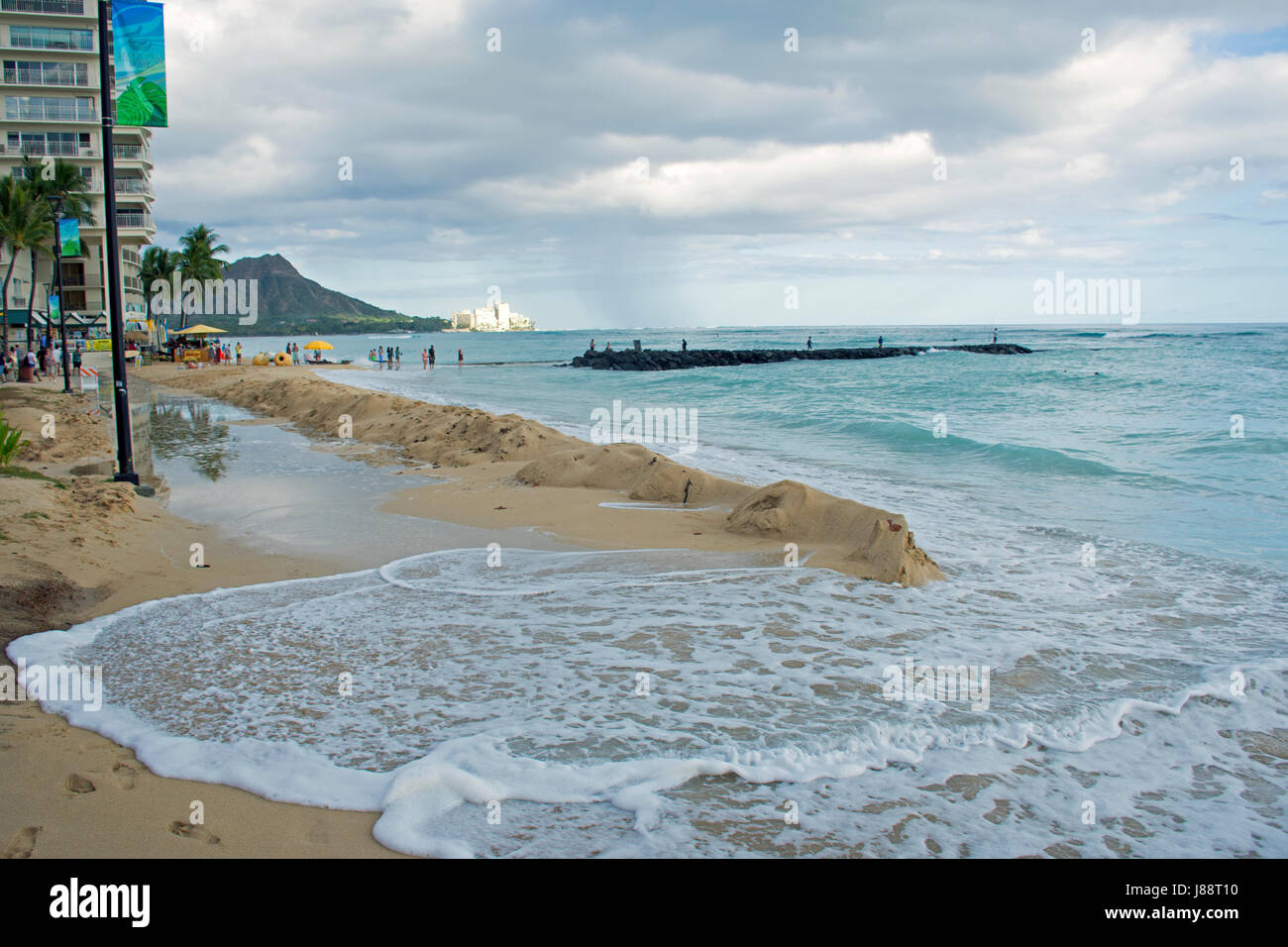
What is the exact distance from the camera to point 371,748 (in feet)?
13.1

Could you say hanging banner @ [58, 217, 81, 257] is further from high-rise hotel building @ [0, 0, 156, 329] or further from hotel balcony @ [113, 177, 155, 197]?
hotel balcony @ [113, 177, 155, 197]

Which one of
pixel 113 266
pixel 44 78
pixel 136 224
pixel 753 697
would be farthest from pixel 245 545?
pixel 44 78

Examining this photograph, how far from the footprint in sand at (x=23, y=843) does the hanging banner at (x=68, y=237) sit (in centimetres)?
→ 2742

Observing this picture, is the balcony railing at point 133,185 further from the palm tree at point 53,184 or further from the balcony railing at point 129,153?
the palm tree at point 53,184

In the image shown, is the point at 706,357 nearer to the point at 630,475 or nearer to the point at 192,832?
the point at 630,475

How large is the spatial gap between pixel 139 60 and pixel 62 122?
64.5m

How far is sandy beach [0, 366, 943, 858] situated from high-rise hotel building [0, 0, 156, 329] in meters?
53.8

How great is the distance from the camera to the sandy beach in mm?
3274

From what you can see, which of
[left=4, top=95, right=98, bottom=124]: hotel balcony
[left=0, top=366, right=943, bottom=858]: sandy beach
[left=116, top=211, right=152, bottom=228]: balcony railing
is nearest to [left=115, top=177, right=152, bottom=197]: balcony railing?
[left=116, top=211, right=152, bottom=228]: balcony railing

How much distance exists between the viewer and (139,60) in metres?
9.91

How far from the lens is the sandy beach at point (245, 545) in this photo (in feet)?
10.7

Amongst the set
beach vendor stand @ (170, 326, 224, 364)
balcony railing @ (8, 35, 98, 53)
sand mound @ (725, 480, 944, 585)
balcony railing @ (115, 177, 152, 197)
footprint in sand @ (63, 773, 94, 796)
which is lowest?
footprint in sand @ (63, 773, 94, 796)

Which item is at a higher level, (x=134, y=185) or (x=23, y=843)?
(x=134, y=185)
